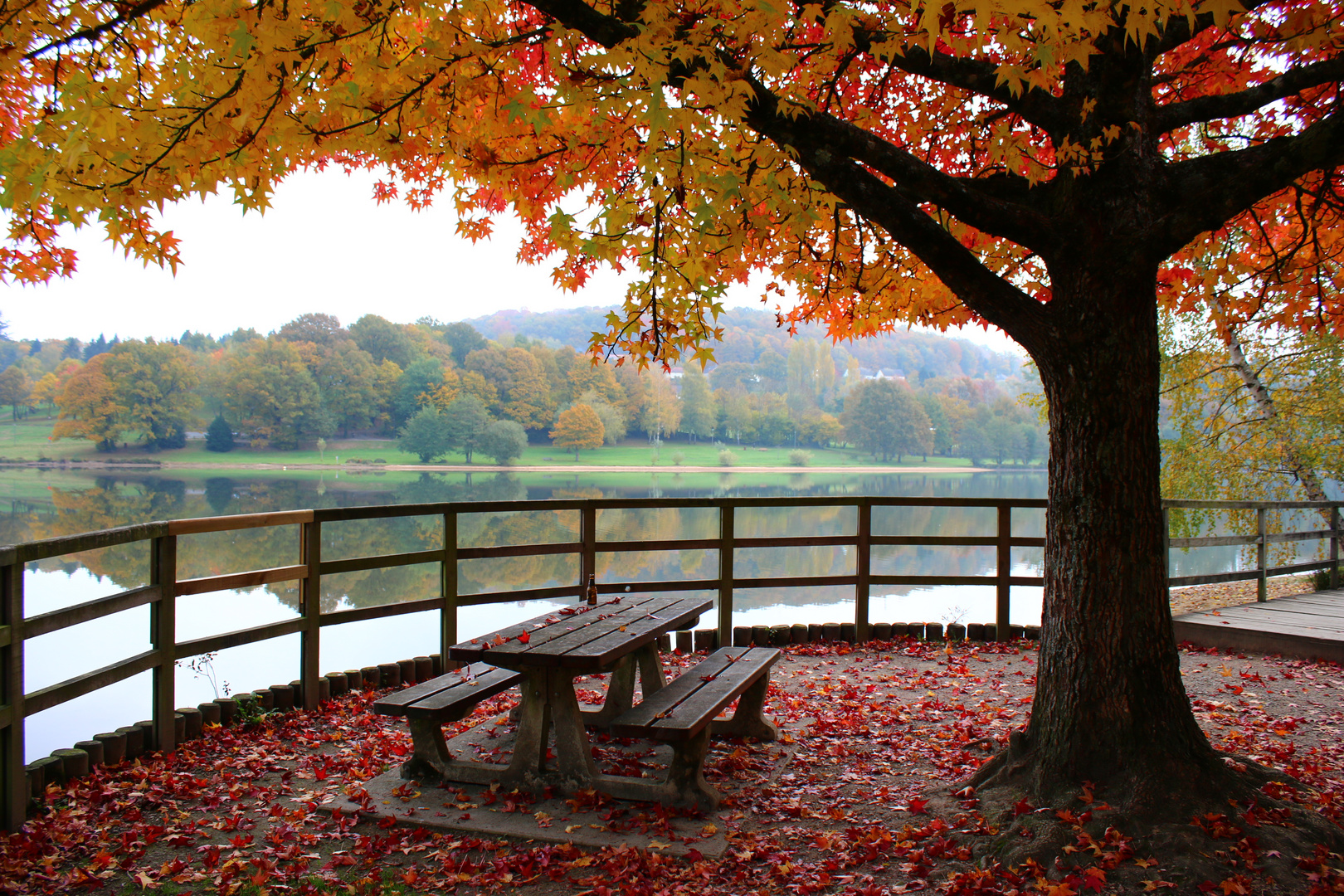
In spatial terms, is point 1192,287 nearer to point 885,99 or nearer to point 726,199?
point 885,99

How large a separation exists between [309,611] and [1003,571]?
17.8 feet

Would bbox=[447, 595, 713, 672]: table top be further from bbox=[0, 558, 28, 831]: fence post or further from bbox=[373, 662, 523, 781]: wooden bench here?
bbox=[0, 558, 28, 831]: fence post

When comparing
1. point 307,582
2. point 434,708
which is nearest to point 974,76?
point 434,708

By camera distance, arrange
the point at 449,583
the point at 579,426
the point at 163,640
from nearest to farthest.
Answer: the point at 163,640 < the point at 449,583 < the point at 579,426

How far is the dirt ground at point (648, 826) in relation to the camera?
2957mm

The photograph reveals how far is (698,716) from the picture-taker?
343 cm

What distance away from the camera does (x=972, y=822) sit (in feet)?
11.2

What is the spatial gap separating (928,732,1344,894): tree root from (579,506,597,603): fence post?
3145 millimetres

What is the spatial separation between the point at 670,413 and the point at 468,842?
43.9 meters

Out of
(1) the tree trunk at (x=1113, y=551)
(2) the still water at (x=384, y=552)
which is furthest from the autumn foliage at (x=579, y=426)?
(1) the tree trunk at (x=1113, y=551)

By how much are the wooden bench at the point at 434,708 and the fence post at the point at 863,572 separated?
3.63 metres

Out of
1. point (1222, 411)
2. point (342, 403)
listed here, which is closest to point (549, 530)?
point (342, 403)

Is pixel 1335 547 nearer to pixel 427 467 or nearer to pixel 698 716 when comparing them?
pixel 698 716

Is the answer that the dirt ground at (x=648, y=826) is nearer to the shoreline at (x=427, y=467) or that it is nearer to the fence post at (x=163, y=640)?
the fence post at (x=163, y=640)
